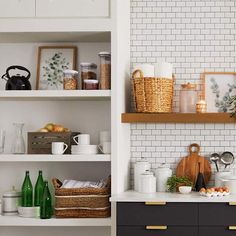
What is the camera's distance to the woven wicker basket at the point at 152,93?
382 cm

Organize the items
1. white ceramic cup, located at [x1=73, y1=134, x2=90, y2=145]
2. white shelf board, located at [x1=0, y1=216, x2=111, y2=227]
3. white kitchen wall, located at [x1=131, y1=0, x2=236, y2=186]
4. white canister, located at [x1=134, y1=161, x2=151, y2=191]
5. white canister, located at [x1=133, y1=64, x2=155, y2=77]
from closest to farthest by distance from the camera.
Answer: white shelf board, located at [x1=0, y1=216, x2=111, y2=227]
white ceramic cup, located at [x1=73, y1=134, x2=90, y2=145]
white canister, located at [x1=133, y1=64, x2=155, y2=77]
white canister, located at [x1=134, y1=161, x2=151, y2=191]
white kitchen wall, located at [x1=131, y1=0, x2=236, y2=186]

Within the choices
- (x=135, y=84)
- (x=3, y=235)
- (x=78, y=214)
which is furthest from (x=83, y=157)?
(x=3, y=235)

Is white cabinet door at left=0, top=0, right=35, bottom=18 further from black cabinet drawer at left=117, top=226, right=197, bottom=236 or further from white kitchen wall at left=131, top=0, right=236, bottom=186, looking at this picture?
black cabinet drawer at left=117, top=226, right=197, bottom=236

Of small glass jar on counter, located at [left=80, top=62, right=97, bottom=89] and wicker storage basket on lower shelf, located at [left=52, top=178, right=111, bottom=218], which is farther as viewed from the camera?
small glass jar on counter, located at [left=80, top=62, right=97, bottom=89]

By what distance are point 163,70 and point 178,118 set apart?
1.17 ft

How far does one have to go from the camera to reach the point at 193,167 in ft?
13.3

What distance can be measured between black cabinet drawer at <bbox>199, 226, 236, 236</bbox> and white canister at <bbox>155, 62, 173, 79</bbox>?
1.08 metres

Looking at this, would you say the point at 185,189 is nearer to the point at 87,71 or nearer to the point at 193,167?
the point at 193,167

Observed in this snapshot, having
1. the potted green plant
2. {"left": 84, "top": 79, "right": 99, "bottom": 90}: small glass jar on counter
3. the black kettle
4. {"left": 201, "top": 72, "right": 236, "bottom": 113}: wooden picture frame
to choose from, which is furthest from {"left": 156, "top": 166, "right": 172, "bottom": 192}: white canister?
the black kettle

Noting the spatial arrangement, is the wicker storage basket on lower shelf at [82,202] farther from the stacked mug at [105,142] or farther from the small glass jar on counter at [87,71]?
the small glass jar on counter at [87,71]

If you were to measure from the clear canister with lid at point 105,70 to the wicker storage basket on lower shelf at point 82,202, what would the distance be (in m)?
0.71

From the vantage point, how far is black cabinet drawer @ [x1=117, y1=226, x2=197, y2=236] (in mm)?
3498

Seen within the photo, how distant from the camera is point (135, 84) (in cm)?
388

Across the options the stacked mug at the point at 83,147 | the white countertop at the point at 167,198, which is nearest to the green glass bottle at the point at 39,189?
the stacked mug at the point at 83,147
